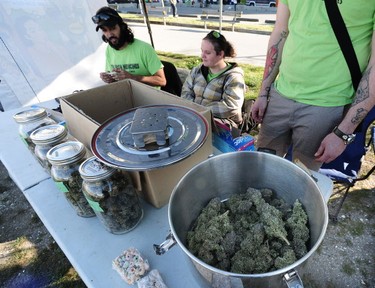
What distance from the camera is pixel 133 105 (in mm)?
1342

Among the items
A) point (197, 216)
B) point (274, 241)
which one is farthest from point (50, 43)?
point (274, 241)

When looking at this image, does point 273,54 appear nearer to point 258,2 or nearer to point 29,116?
point 29,116

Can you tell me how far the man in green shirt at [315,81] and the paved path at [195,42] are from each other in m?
3.86

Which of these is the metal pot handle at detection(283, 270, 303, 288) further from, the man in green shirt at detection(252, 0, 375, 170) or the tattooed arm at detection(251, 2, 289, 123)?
the tattooed arm at detection(251, 2, 289, 123)

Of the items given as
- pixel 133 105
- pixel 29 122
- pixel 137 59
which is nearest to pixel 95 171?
pixel 29 122

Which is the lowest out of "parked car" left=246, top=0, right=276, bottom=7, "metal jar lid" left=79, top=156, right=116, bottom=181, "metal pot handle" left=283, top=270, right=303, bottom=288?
"parked car" left=246, top=0, right=276, bottom=7

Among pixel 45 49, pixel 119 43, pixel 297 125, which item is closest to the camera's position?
pixel 297 125

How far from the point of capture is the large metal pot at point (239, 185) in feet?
2.02

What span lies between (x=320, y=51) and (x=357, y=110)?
0.29 meters

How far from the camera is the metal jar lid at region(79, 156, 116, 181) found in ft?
2.19

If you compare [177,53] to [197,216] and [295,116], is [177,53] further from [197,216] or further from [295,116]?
[197,216]

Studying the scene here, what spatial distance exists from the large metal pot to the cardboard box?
77 millimetres

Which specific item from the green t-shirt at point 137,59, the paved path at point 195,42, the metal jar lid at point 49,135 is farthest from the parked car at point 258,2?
the metal jar lid at point 49,135

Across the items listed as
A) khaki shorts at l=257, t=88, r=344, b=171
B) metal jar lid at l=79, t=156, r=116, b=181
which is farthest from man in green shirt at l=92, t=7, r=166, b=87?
metal jar lid at l=79, t=156, r=116, b=181
